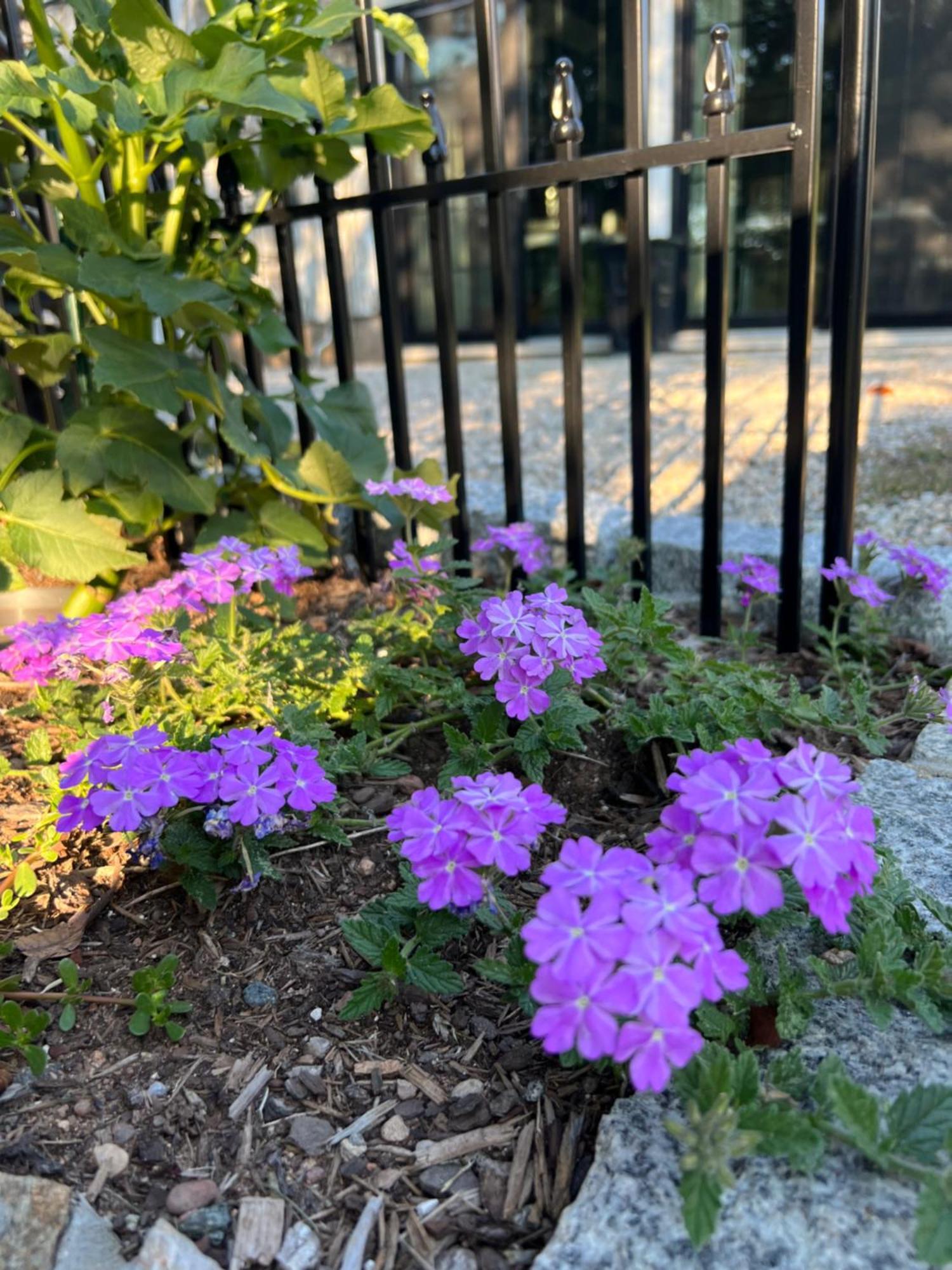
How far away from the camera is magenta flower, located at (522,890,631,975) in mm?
948

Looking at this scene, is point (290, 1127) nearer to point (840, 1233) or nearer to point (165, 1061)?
point (165, 1061)

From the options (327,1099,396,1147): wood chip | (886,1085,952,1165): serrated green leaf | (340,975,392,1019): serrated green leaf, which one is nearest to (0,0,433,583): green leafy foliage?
(340,975,392,1019): serrated green leaf

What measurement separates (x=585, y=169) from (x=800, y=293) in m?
0.53

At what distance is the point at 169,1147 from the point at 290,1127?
0.13 metres

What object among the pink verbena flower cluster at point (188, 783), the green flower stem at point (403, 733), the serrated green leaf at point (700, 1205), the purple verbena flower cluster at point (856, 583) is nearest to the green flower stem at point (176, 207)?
the green flower stem at point (403, 733)

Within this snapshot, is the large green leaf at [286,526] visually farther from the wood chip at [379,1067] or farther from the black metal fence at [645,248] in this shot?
the wood chip at [379,1067]

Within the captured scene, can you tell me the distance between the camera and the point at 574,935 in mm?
968

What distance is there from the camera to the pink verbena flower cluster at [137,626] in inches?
65.2

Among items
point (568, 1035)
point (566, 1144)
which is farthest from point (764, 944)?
point (568, 1035)

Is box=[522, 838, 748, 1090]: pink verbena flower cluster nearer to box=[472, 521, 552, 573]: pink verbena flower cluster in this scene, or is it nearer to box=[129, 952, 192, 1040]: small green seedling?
box=[129, 952, 192, 1040]: small green seedling

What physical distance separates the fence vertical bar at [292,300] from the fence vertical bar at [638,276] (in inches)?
34.8

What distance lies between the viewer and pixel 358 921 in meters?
1.34

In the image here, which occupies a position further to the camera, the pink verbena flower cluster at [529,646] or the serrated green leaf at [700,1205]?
the pink verbena flower cluster at [529,646]

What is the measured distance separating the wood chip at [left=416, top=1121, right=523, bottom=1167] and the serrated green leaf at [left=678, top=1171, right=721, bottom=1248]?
0.90 feet
